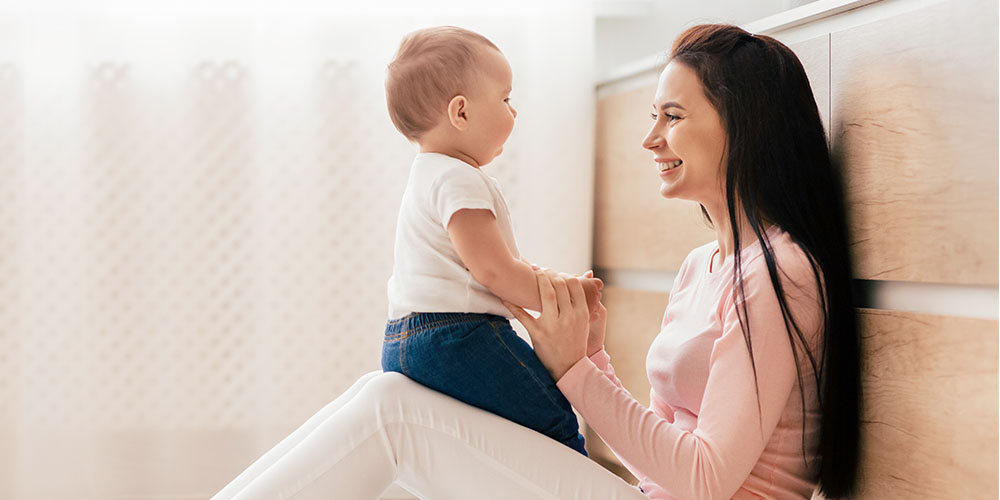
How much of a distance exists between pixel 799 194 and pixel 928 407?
Result: 0.95 feet

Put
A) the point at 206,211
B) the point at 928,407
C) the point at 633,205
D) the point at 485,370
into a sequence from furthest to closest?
1. the point at 206,211
2. the point at 633,205
3. the point at 485,370
4. the point at 928,407

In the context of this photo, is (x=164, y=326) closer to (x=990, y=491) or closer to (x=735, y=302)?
(x=735, y=302)

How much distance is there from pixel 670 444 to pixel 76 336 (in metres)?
1.51

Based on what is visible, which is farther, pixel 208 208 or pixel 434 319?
pixel 208 208

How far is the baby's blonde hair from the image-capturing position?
1.19 m

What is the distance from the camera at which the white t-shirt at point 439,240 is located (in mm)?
1128

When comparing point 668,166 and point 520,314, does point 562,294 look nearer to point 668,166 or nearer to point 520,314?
point 520,314

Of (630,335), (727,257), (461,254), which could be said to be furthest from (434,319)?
(630,335)

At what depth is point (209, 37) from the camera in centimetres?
201

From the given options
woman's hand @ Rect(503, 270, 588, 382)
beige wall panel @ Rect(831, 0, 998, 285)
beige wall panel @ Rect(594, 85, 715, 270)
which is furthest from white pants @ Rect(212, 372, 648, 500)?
beige wall panel @ Rect(594, 85, 715, 270)

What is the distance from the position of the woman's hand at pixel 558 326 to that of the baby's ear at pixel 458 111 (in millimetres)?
241

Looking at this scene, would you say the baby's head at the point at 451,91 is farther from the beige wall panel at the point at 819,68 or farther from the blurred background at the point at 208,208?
the blurred background at the point at 208,208

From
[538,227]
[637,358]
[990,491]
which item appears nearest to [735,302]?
[990,491]

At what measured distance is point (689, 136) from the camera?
1.16m
